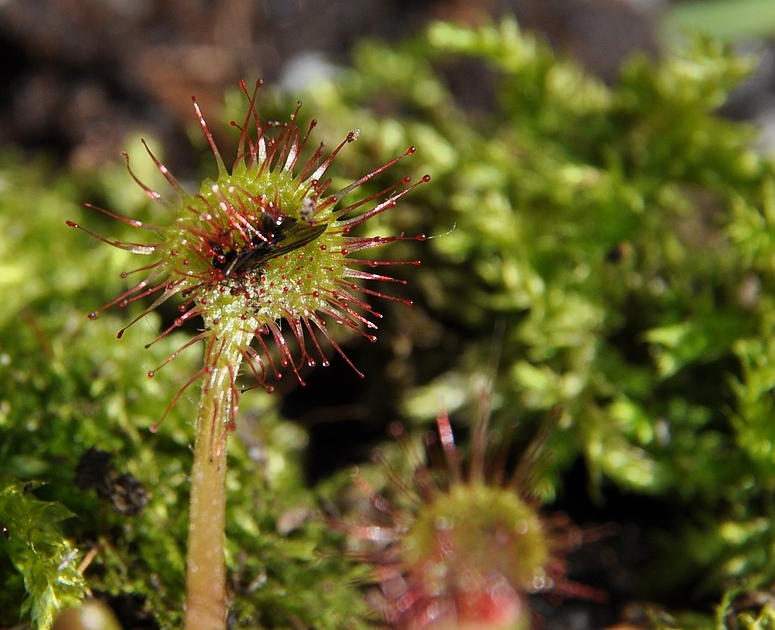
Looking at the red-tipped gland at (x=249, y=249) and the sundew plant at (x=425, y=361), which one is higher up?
the red-tipped gland at (x=249, y=249)

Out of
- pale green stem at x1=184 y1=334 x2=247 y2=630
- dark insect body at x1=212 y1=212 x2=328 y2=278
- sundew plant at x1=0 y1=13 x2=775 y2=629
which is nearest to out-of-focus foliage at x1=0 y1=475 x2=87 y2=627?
sundew plant at x1=0 y1=13 x2=775 y2=629

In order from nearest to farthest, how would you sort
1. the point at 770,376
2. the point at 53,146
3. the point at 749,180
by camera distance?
the point at 770,376 → the point at 749,180 → the point at 53,146

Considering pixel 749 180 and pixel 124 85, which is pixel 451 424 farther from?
pixel 124 85

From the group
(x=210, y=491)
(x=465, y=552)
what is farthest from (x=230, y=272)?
(x=465, y=552)

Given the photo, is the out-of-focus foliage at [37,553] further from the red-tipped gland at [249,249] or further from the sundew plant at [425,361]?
the red-tipped gland at [249,249]

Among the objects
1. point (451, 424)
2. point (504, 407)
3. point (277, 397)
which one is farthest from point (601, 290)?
point (277, 397)

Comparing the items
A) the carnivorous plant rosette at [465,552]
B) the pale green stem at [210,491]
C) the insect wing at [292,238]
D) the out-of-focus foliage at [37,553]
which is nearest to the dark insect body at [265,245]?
the insect wing at [292,238]

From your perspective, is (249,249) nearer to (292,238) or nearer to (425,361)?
(292,238)
